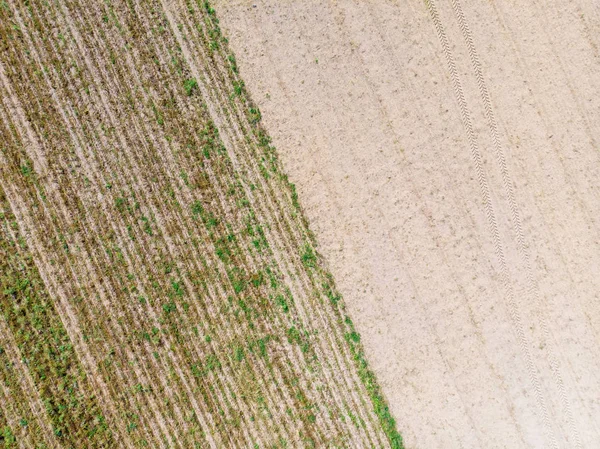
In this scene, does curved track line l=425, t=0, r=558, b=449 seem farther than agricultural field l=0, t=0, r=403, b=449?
Yes

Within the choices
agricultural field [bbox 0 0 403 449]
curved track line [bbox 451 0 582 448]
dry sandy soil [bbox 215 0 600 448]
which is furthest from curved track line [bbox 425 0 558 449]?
agricultural field [bbox 0 0 403 449]

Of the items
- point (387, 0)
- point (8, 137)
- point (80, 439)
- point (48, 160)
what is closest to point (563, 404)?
point (387, 0)

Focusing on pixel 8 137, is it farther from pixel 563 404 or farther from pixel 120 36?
pixel 563 404

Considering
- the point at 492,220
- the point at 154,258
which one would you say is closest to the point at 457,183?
the point at 492,220

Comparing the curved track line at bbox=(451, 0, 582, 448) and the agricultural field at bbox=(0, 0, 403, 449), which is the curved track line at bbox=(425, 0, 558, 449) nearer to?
the curved track line at bbox=(451, 0, 582, 448)

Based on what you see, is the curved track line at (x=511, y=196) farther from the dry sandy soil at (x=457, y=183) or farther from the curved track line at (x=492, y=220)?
the curved track line at (x=492, y=220)

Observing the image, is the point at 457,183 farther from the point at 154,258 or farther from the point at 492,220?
the point at 154,258
